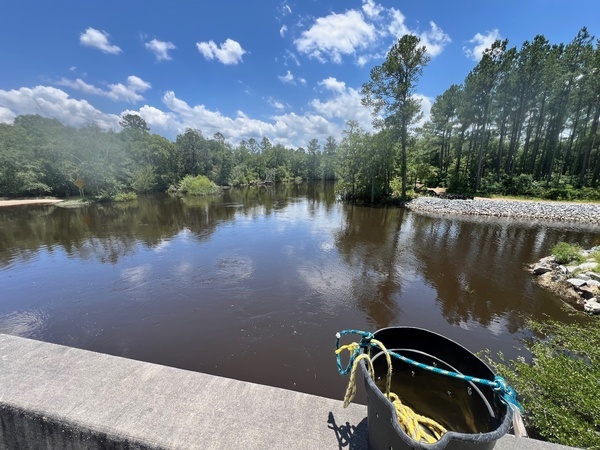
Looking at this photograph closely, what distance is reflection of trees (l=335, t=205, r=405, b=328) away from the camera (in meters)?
6.82

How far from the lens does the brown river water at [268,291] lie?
17.4 ft

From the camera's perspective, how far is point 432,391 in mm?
2039

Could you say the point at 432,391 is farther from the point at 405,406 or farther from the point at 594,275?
the point at 594,275

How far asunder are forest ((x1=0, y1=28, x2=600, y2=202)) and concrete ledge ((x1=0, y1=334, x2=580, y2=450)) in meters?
24.2

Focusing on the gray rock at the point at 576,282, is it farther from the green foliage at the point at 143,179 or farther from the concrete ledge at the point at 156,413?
the green foliage at the point at 143,179

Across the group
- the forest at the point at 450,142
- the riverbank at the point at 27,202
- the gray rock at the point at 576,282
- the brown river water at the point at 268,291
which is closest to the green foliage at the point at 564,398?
the brown river water at the point at 268,291

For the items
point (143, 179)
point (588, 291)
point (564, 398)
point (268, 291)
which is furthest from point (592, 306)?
point (143, 179)

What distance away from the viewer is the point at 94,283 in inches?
322

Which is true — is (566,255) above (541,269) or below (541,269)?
above

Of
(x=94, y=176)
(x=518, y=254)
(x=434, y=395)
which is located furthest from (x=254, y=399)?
(x=94, y=176)

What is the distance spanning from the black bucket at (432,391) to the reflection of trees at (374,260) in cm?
411

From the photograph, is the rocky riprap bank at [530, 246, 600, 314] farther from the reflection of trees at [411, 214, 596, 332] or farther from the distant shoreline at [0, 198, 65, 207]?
the distant shoreline at [0, 198, 65, 207]

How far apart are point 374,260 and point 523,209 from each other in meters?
15.2

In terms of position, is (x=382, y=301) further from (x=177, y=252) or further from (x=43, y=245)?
(x=43, y=245)
